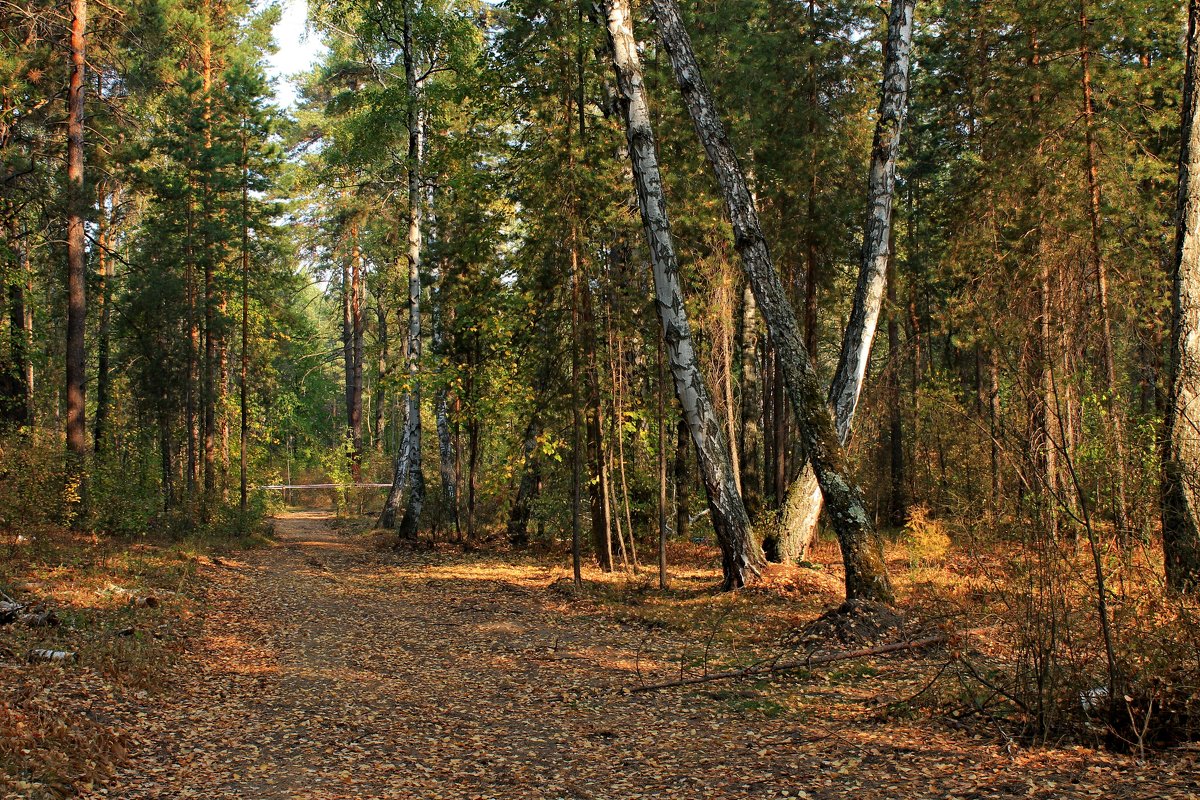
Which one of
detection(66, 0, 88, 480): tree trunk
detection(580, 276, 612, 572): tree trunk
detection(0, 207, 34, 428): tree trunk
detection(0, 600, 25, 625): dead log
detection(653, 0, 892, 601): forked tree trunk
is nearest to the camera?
detection(0, 600, 25, 625): dead log

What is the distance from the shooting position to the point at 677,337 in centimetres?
1130

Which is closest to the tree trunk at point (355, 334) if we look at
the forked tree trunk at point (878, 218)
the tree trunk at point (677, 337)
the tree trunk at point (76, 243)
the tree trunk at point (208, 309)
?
the tree trunk at point (208, 309)

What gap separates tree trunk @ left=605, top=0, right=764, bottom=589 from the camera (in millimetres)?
11125

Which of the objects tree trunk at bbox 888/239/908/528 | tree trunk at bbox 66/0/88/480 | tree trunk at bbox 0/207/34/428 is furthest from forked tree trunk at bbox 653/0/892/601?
tree trunk at bbox 0/207/34/428

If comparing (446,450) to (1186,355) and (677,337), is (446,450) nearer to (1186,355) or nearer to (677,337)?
(677,337)

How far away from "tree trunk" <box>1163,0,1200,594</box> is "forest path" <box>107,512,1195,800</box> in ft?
10.4

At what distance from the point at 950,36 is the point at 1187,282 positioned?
1163cm

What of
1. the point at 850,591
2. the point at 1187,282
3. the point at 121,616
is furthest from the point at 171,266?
the point at 1187,282

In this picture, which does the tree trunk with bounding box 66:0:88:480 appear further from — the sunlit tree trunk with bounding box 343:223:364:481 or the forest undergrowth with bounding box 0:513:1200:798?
the sunlit tree trunk with bounding box 343:223:364:481

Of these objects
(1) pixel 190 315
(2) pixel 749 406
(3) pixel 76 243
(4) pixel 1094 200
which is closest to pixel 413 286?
(3) pixel 76 243

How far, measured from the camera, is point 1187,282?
25.8 feet

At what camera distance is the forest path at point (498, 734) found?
4.86 metres

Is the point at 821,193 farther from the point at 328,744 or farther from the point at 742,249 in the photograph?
→ the point at 328,744

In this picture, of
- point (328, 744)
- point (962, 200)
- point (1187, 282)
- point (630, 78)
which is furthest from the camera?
point (962, 200)
